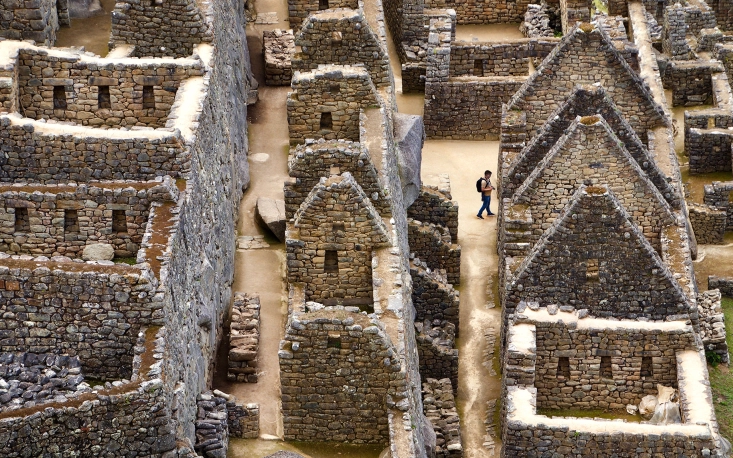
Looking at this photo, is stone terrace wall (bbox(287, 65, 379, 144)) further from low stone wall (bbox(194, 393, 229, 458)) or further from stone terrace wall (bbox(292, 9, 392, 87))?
low stone wall (bbox(194, 393, 229, 458))

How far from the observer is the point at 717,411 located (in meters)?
42.5

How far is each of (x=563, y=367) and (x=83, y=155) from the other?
929cm

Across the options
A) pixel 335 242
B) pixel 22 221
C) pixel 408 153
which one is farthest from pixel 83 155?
pixel 408 153

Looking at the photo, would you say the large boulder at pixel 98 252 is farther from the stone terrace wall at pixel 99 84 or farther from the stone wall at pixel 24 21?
the stone wall at pixel 24 21

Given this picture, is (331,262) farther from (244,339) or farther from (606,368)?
(606,368)

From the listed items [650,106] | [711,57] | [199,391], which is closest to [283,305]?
[199,391]

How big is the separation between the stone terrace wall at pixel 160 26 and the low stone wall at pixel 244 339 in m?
5.46

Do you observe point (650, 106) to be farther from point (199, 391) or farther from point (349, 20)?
point (199, 391)

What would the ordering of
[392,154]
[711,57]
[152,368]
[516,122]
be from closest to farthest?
1. [152,368]
2. [392,154]
3. [516,122]
4. [711,57]

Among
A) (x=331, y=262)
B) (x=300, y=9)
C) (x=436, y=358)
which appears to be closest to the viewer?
(x=331, y=262)

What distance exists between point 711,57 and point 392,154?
1965 cm

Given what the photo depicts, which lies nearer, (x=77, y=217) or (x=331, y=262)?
(x=77, y=217)

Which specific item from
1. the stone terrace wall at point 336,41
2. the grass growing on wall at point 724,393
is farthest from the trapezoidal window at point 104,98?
the grass growing on wall at point 724,393

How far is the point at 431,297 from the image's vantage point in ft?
140
